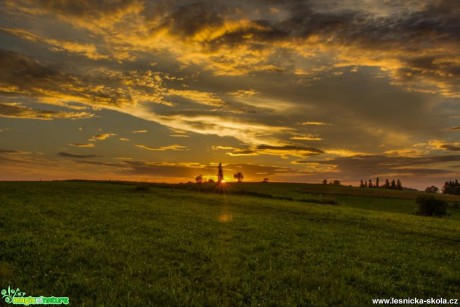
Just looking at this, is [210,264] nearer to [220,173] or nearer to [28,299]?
[28,299]

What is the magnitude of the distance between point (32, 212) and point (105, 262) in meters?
19.2

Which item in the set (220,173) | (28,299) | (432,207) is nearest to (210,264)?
(28,299)

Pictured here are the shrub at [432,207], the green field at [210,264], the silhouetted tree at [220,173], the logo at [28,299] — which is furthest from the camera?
the silhouetted tree at [220,173]

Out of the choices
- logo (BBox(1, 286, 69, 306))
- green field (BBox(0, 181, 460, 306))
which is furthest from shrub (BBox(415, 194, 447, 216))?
logo (BBox(1, 286, 69, 306))

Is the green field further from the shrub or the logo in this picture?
the shrub

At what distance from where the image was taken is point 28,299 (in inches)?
452

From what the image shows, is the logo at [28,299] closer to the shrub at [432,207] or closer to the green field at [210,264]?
the green field at [210,264]

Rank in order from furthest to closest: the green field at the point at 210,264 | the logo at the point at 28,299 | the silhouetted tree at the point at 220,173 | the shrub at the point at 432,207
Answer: the silhouetted tree at the point at 220,173
the shrub at the point at 432,207
the green field at the point at 210,264
the logo at the point at 28,299

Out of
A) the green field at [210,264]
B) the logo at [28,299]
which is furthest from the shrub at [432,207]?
the logo at [28,299]

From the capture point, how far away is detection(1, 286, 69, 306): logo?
11.3 meters

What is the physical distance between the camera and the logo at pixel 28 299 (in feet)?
37.1

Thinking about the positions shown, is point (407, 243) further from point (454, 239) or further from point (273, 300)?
point (273, 300)

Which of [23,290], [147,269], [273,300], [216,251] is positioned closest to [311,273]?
[273,300]

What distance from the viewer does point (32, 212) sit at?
31.7 metres
